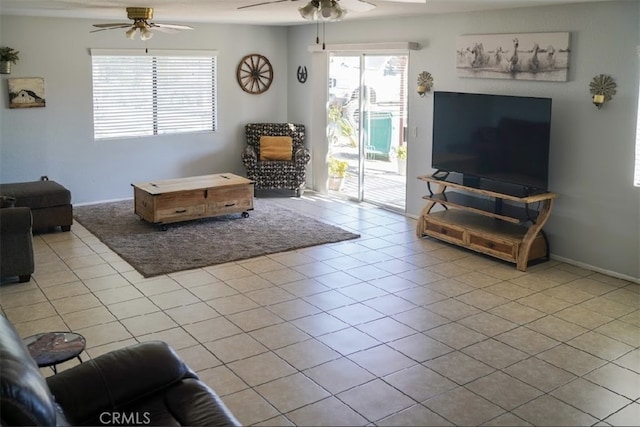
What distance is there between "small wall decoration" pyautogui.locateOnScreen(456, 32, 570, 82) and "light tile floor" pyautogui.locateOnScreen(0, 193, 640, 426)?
1742 millimetres

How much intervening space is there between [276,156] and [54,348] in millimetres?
6031

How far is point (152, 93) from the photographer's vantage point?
8727mm

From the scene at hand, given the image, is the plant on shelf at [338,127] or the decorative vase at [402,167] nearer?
the decorative vase at [402,167]

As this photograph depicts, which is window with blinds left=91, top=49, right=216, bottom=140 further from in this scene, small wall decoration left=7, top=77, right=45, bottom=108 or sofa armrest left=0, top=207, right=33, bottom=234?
sofa armrest left=0, top=207, right=33, bottom=234

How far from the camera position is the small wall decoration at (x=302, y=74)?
30.4ft

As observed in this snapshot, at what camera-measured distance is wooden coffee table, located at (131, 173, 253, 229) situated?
706 centimetres

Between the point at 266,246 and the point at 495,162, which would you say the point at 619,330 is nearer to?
the point at 495,162

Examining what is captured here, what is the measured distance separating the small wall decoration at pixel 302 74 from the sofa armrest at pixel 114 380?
677 centimetres

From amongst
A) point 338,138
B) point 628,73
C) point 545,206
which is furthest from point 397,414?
point 338,138

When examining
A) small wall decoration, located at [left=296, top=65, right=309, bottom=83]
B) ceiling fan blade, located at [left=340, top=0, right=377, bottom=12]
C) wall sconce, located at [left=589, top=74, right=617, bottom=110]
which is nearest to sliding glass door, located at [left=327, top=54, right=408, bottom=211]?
small wall decoration, located at [left=296, top=65, right=309, bottom=83]

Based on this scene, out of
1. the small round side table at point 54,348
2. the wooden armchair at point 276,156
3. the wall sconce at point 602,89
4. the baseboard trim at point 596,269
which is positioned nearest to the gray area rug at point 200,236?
the wooden armchair at point 276,156

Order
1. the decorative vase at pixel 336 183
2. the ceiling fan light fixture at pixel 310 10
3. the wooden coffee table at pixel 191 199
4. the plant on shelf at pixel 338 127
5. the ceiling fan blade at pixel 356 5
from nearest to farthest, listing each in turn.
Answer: the ceiling fan light fixture at pixel 310 10 → the ceiling fan blade at pixel 356 5 → the wooden coffee table at pixel 191 199 → the plant on shelf at pixel 338 127 → the decorative vase at pixel 336 183

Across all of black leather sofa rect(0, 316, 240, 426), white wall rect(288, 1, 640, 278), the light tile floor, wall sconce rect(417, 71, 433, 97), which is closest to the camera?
black leather sofa rect(0, 316, 240, 426)

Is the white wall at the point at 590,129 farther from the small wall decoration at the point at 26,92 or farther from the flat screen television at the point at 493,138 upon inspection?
the small wall decoration at the point at 26,92
